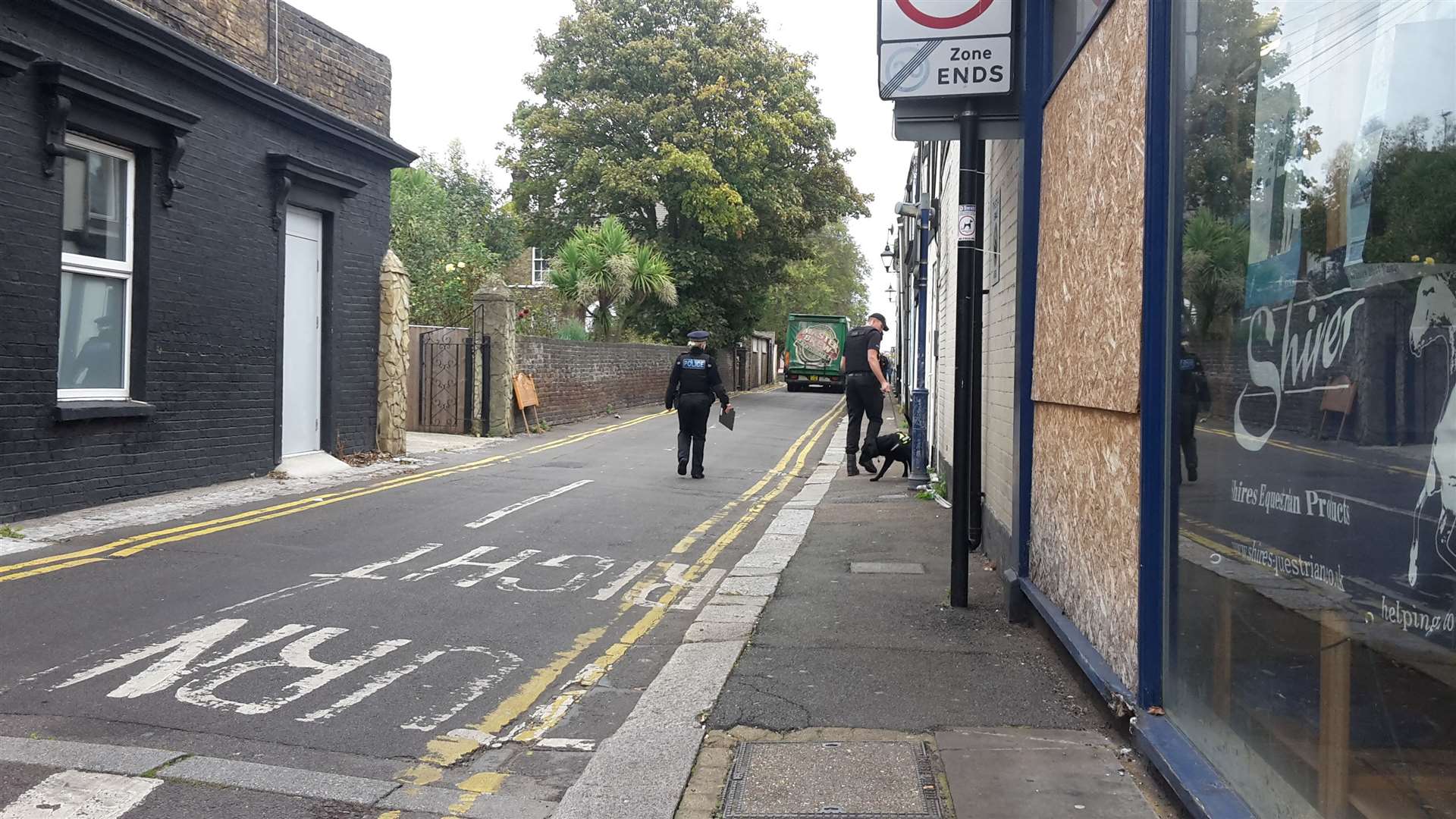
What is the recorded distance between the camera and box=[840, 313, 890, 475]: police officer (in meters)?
13.8

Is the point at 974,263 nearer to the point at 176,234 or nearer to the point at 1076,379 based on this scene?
the point at 1076,379

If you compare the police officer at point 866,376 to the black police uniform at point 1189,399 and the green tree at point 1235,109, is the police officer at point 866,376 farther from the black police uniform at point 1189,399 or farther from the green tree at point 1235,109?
the green tree at point 1235,109

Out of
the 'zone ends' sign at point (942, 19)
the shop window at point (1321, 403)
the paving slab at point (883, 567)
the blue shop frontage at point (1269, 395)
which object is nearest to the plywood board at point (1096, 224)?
the blue shop frontage at point (1269, 395)

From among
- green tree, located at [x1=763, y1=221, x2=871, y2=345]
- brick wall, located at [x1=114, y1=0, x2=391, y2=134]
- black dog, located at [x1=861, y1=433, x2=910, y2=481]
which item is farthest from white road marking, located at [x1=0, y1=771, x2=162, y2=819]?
green tree, located at [x1=763, y1=221, x2=871, y2=345]

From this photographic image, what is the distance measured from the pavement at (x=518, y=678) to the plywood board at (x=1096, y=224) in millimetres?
1460

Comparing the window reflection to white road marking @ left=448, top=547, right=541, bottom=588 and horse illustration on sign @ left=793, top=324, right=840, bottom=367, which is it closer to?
white road marking @ left=448, top=547, right=541, bottom=588

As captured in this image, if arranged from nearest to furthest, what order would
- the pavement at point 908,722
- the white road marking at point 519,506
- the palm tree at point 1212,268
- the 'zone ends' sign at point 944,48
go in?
the palm tree at point 1212,268 < the pavement at point 908,722 < the 'zone ends' sign at point 944,48 < the white road marking at point 519,506

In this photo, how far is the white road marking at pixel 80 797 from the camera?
3.64 meters

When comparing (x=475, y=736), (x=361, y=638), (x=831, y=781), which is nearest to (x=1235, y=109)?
(x=831, y=781)

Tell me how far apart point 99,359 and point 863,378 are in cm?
854

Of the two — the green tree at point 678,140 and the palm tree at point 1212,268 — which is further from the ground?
the green tree at point 678,140

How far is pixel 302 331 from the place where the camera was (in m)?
14.0

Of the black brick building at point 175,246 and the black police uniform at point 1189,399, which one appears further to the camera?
the black brick building at point 175,246

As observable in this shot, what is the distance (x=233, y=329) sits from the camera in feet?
40.5
